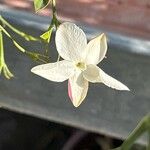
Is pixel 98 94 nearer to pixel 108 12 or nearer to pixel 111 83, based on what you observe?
pixel 111 83

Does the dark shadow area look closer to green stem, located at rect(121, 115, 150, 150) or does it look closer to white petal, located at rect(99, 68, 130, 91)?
green stem, located at rect(121, 115, 150, 150)

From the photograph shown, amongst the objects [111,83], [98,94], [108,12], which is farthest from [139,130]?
[108,12]

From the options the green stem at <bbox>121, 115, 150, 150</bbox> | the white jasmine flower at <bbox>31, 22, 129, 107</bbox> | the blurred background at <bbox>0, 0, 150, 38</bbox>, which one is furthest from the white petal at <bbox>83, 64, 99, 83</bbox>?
the blurred background at <bbox>0, 0, 150, 38</bbox>

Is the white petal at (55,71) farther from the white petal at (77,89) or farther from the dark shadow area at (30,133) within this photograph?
the dark shadow area at (30,133)

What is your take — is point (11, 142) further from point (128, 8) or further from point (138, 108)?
point (138, 108)

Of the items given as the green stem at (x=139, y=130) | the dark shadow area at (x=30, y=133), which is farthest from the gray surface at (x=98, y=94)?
the dark shadow area at (x=30, y=133)
